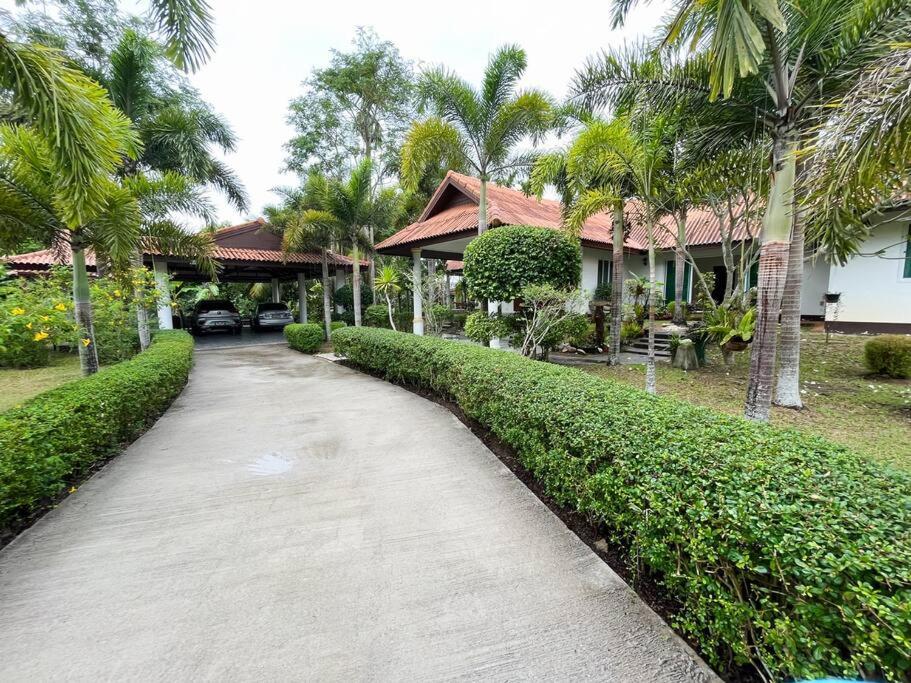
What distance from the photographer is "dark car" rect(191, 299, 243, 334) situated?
61.7 ft

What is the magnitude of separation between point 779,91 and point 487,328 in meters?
6.28

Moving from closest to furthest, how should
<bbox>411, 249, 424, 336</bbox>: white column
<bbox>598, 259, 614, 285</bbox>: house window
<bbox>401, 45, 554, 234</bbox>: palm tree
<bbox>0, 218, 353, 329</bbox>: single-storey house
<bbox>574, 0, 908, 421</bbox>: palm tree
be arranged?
<bbox>574, 0, 908, 421</bbox>: palm tree
<bbox>401, 45, 554, 234</bbox>: palm tree
<bbox>0, 218, 353, 329</bbox>: single-storey house
<bbox>411, 249, 424, 336</bbox>: white column
<bbox>598, 259, 614, 285</bbox>: house window

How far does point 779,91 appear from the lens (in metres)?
5.10

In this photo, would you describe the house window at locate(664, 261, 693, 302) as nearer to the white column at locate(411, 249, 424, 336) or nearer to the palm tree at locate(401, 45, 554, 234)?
the palm tree at locate(401, 45, 554, 234)

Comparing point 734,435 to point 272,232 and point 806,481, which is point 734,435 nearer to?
point 806,481

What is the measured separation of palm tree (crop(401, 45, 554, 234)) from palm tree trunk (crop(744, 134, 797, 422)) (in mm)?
5457

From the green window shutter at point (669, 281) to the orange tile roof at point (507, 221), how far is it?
4.14 feet

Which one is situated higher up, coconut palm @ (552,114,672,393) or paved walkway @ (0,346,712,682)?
coconut palm @ (552,114,672,393)

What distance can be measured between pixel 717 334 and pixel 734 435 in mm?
7326

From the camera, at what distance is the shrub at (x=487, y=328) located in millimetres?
9570

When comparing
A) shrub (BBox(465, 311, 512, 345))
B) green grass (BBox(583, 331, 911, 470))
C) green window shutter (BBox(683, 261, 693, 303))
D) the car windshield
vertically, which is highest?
green window shutter (BBox(683, 261, 693, 303))

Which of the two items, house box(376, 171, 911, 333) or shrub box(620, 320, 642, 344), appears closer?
house box(376, 171, 911, 333)

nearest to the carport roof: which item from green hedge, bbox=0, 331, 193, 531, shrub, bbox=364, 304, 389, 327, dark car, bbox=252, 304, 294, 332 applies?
shrub, bbox=364, 304, 389, 327

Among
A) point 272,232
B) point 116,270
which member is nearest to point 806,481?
point 116,270
